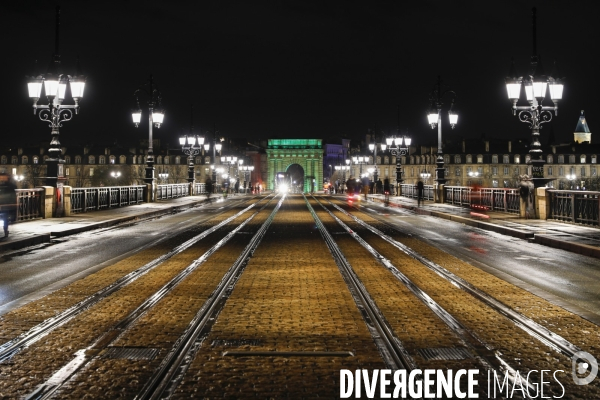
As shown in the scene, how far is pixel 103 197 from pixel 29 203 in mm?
8879

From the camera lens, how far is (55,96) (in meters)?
23.7

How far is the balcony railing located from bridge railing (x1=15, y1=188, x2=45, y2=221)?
3.26 meters

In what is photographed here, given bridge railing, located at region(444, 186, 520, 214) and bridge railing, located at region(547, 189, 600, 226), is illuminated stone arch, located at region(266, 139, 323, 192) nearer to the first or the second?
bridge railing, located at region(444, 186, 520, 214)

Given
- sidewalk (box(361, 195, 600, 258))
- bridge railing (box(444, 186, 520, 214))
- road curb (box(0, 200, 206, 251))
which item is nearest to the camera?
sidewalk (box(361, 195, 600, 258))

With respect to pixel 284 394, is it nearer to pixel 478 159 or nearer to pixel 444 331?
pixel 444 331

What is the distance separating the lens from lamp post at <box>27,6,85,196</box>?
76.7 ft

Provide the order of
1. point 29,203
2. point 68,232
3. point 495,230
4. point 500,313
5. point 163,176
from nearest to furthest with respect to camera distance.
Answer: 1. point 500,313
2. point 68,232
3. point 495,230
4. point 29,203
5. point 163,176

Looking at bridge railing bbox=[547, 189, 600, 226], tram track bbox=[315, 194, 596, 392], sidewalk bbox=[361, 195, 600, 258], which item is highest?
bridge railing bbox=[547, 189, 600, 226]

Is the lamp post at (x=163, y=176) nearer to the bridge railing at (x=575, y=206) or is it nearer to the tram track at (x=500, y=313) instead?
the bridge railing at (x=575, y=206)

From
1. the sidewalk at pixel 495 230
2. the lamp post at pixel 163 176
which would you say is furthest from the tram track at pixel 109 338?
the lamp post at pixel 163 176

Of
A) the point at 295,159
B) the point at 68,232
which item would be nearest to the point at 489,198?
the point at 68,232

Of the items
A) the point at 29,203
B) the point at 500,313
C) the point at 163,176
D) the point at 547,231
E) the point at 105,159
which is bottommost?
the point at 500,313

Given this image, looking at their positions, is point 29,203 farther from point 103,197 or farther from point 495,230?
point 495,230

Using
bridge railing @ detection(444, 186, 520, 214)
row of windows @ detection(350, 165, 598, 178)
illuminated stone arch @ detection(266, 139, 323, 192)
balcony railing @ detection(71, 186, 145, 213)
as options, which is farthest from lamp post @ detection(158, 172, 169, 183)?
bridge railing @ detection(444, 186, 520, 214)
